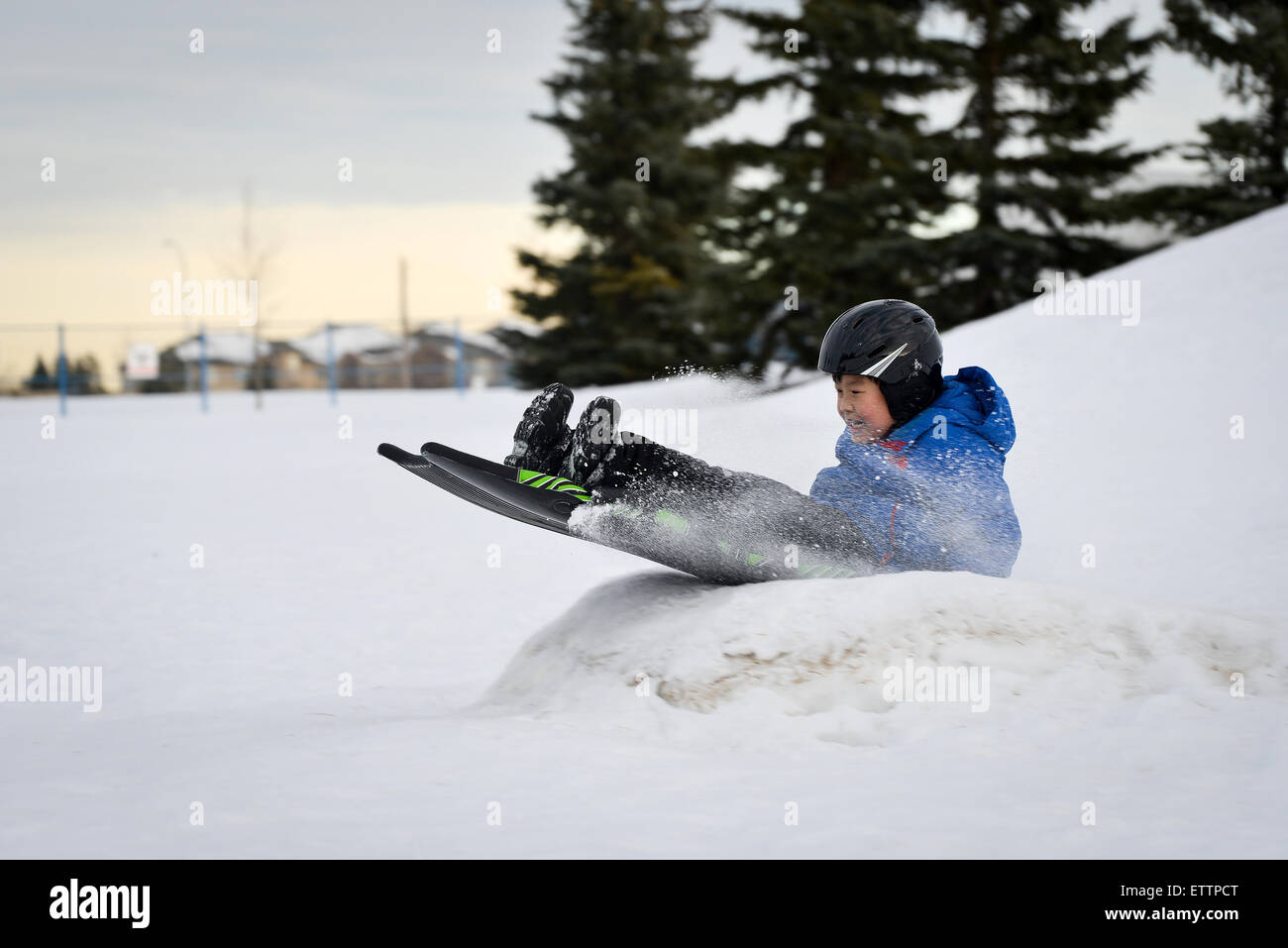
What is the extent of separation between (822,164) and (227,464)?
14.1 metres

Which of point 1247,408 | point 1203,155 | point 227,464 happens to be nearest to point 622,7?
point 1203,155

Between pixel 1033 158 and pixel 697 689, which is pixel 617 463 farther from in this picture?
pixel 1033 158

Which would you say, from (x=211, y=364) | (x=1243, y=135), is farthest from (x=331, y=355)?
(x=1243, y=135)

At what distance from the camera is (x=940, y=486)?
370 centimetres

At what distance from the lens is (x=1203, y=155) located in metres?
19.6

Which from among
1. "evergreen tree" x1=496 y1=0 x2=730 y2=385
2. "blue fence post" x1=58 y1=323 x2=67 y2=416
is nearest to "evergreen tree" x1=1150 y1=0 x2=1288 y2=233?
"evergreen tree" x1=496 y1=0 x2=730 y2=385

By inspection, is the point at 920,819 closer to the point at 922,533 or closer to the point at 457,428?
the point at 922,533

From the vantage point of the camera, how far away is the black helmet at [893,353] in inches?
151

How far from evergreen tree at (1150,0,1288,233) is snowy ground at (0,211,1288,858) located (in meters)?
13.3

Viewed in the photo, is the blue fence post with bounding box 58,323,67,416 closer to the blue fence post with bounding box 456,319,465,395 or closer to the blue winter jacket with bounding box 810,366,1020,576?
the blue fence post with bounding box 456,319,465,395

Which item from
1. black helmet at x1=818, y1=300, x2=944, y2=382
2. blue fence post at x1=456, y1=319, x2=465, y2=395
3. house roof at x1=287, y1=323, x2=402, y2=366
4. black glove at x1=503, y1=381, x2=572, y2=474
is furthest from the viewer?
house roof at x1=287, y1=323, x2=402, y2=366

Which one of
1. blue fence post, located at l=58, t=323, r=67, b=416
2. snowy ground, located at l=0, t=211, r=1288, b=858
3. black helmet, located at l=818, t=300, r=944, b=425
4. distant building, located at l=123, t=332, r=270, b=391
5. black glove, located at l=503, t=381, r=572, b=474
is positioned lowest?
snowy ground, located at l=0, t=211, r=1288, b=858

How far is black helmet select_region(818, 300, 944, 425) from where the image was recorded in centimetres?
384

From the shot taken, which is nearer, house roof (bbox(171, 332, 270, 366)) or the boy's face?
the boy's face
